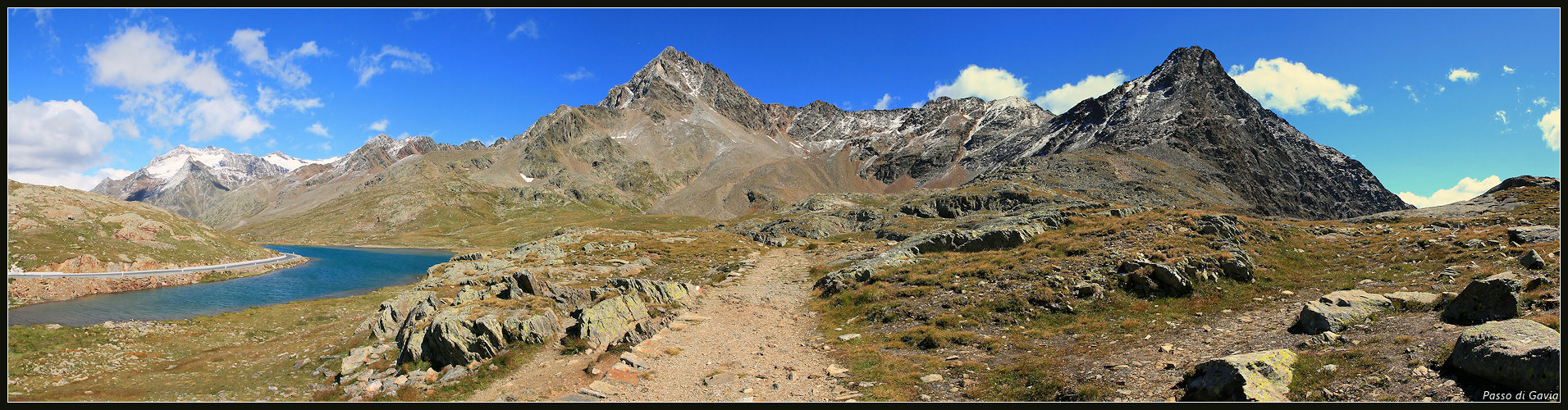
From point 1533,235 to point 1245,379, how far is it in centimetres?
2725

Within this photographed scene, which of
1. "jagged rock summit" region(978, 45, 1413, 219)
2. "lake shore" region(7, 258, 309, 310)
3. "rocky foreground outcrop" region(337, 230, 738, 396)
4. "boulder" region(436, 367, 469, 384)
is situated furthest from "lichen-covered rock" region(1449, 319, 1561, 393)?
"jagged rock summit" region(978, 45, 1413, 219)

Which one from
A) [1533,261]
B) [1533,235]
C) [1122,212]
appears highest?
[1122,212]

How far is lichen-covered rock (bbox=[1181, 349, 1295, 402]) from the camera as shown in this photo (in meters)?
10.1

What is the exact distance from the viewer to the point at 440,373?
1798cm

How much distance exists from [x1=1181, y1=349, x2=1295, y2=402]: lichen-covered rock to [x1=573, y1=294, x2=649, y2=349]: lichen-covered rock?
61.5ft

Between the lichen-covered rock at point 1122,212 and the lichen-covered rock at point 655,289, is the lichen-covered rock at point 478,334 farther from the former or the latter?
the lichen-covered rock at point 1122,212

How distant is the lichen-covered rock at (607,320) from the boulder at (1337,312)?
2281 centimetres

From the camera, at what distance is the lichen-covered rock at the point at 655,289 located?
28.6 metres

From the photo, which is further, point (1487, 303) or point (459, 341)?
point (459, 341)

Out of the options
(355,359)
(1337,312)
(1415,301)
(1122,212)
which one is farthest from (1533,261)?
(355,359)

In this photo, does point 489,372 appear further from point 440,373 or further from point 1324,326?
point 1324,326

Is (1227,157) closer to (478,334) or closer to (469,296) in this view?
(469,296)

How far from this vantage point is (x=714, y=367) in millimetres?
17641

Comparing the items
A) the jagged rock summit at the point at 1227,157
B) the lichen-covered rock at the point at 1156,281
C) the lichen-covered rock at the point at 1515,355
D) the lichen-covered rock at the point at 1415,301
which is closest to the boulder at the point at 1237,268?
the lichen-covered rock at the point at 1156,281
